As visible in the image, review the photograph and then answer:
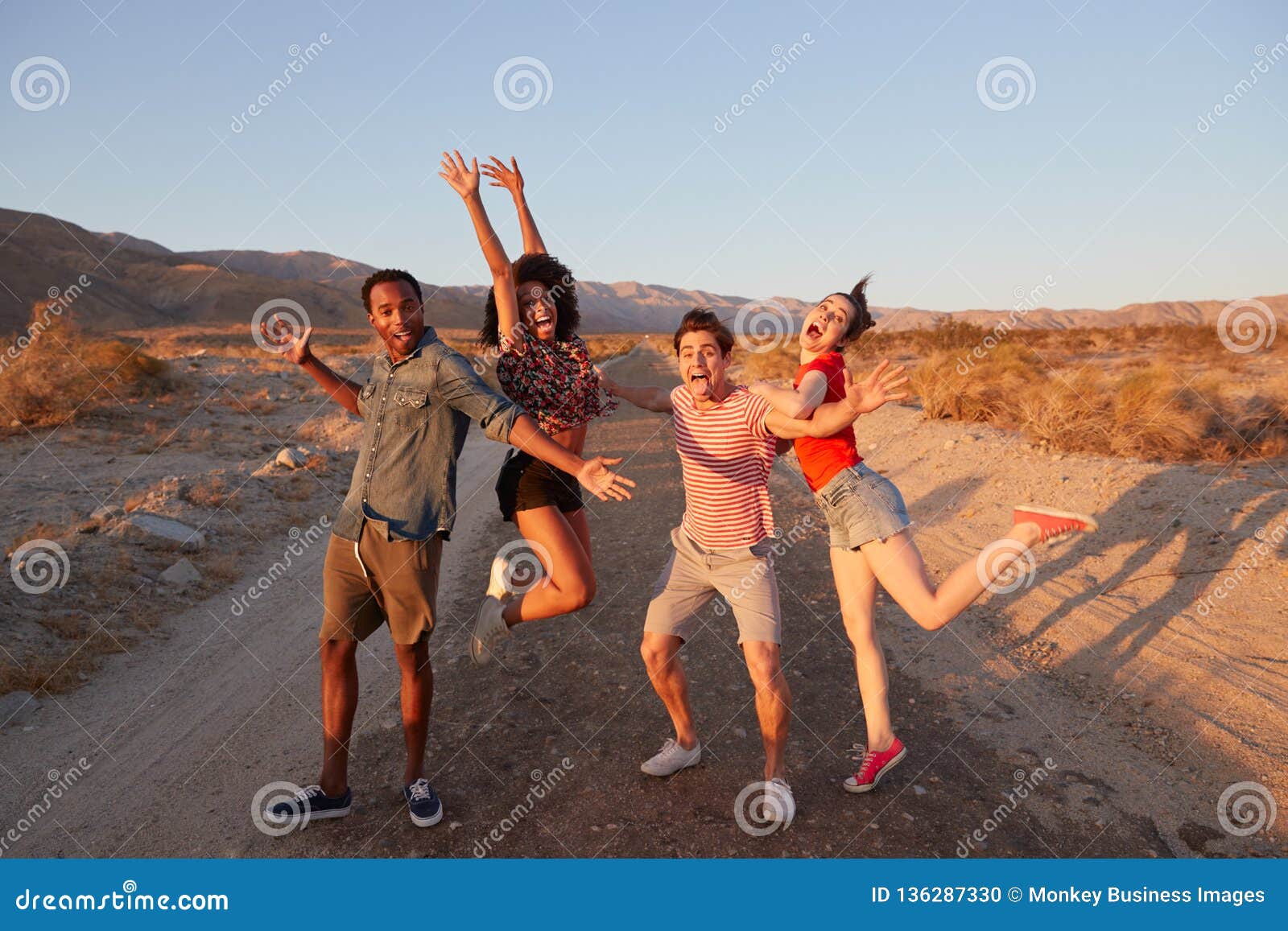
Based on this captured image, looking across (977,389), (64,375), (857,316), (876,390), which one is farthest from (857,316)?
(64,375)

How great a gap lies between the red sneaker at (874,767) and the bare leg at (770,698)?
0.40 metres

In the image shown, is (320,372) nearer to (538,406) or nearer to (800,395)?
(538,406)

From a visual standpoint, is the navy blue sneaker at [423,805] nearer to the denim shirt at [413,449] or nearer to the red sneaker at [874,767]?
the denim shirt at [413,449]

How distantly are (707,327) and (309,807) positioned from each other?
2.68 m

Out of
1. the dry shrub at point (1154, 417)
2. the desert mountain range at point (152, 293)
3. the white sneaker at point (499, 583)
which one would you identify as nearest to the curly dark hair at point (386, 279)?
the white sneaker at point (499, 583)

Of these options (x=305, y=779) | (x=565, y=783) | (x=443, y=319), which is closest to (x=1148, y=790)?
(x=565, y=783)

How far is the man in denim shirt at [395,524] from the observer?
3236mm

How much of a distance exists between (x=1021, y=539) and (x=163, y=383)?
17.9 metres

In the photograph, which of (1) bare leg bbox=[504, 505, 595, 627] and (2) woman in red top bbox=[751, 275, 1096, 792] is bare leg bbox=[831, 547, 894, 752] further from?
(1) bare leg bbox=[504, 505, 595, 627]

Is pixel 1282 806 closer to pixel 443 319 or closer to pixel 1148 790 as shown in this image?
pixel 1148 790

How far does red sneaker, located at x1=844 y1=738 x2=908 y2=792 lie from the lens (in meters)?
3.40

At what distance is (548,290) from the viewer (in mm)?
3975

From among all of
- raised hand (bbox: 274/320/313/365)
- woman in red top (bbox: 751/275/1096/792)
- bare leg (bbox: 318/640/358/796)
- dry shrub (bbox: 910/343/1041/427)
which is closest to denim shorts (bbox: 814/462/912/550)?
woman in red top (bbox: 751/275/1096/792)

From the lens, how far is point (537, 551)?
12.5ft
